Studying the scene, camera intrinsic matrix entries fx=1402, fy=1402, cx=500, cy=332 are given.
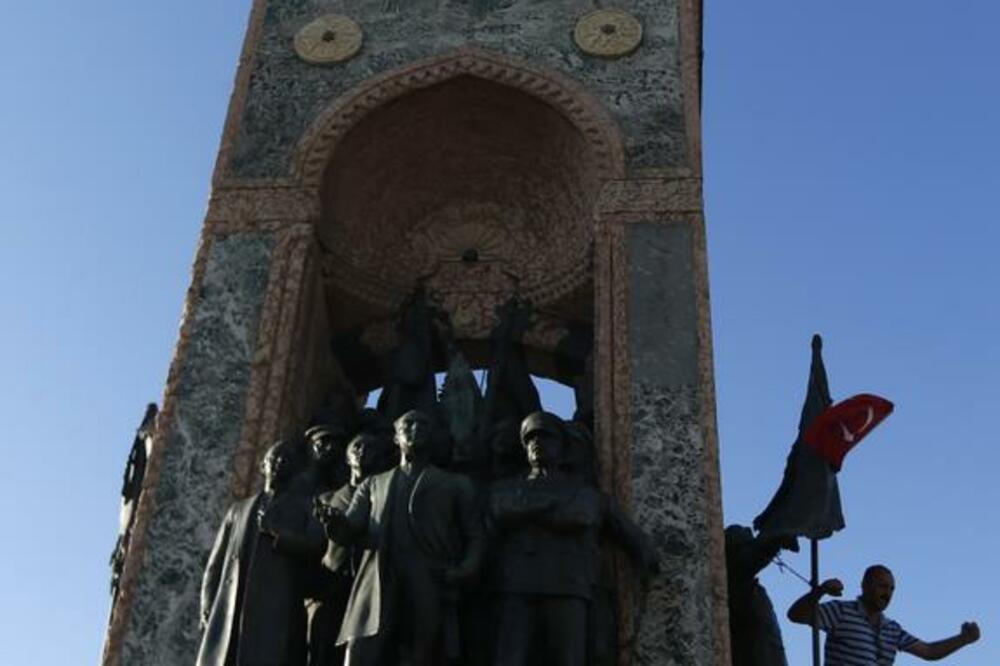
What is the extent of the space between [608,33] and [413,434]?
4.31 metres

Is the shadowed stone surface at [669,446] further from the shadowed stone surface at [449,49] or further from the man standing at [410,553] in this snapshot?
the man standing at [410,553]

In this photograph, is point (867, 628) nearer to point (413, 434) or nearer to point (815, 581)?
point (815, 581)

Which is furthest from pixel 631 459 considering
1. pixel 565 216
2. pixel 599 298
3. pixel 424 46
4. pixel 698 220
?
pixel 424 46

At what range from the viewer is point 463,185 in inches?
468

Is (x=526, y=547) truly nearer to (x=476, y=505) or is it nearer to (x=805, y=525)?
(x=476, y=505)

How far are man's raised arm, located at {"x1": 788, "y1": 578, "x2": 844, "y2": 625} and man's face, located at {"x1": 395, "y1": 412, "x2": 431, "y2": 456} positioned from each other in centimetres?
246

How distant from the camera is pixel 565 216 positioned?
11344mm

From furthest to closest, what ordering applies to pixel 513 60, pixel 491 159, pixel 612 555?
pixel 491 159 < pixel 513 60 < pixel 612 555

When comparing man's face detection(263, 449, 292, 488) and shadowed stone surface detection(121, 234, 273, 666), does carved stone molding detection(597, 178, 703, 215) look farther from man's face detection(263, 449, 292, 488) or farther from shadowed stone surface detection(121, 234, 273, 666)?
man's face detection(263, 449, 292, 488)

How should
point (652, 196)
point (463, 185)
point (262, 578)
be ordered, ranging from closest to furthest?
point (262, 578) → point (652, 196) → point (463, 185)

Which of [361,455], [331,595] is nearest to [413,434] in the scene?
[361,455]

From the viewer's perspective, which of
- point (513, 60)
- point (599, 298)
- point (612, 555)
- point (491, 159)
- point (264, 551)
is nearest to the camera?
point (264, 551)

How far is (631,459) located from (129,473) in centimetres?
373

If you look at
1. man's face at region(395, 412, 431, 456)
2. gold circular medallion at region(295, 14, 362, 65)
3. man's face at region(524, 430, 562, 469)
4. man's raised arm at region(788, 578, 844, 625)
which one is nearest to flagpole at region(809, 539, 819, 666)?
man's raised arm at region(788, 578, 844, 625)
